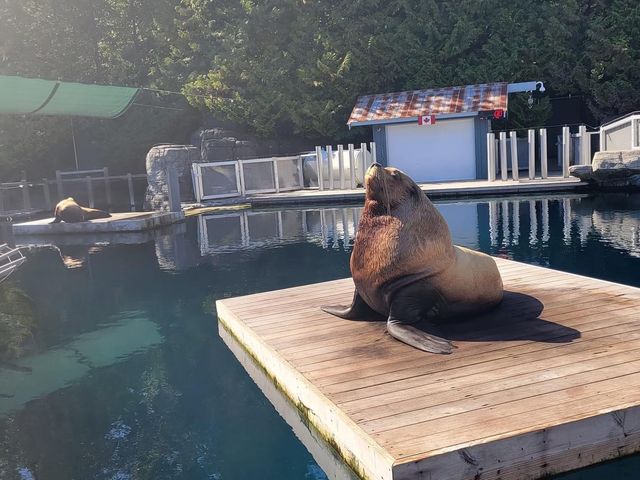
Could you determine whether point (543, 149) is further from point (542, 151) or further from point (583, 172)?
point (583, 172)

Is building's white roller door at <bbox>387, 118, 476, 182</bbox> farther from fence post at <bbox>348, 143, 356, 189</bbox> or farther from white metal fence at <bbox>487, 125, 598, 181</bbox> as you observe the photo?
fence post at <bbox>348, 143, 356, 189</bbox>

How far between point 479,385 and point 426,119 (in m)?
17.0

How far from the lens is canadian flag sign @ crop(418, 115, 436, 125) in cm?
1976

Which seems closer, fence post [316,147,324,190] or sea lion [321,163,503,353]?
sea lion [321,163,503,353]

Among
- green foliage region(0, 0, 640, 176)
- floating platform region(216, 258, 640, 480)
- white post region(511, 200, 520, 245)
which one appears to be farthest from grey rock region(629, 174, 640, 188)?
floating platform region(216, 258, 640, 480)

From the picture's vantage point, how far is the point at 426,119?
19875 millimetres

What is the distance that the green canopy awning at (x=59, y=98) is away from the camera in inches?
610

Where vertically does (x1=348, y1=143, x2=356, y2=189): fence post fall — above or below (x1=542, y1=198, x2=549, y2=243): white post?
above

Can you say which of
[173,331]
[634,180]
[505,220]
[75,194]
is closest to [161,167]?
[75,194]

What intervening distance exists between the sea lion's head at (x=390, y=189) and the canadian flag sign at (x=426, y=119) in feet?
51.3

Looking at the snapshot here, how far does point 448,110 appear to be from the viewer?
19688mm

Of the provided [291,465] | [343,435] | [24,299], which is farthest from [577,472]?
[24,299]

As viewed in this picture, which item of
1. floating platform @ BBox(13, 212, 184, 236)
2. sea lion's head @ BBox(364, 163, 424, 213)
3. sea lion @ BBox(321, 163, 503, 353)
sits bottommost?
floating platform @ BBox(13, 212, 184, 236)

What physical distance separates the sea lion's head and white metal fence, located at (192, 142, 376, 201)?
47.0 feet
